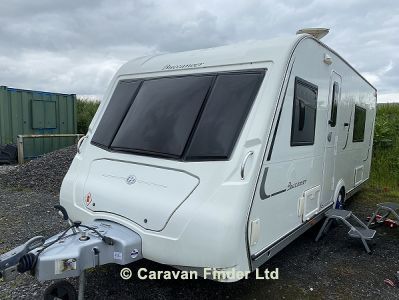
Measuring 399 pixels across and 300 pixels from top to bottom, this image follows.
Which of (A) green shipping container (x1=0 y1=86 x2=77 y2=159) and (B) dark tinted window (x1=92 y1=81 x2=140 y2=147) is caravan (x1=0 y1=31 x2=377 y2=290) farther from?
(A) green shipping container (x1=0 y1=86 x2=77 y2=159)

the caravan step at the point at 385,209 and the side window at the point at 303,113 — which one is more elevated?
the side window at the point at 303,113

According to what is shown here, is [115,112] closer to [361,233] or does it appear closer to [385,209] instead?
[361,233]

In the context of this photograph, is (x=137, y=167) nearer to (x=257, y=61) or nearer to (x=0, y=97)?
(x=257, y=61)

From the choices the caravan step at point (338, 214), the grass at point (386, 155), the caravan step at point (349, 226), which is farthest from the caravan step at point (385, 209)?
the grass at point (386, 155)

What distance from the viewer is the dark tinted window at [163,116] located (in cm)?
321

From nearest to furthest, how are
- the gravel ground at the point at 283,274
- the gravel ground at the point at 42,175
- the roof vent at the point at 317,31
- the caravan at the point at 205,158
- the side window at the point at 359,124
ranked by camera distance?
the caravan at the point at 205,158 < the gravel ground at the point at 283,274 < the roof vent at the point at 317,31 < the side window at the point at 359,124 < the gravel ground at the point at 42,175

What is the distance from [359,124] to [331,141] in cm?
193

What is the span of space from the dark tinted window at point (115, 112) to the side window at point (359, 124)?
376cm

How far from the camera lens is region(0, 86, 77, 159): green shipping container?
1152 centimetres

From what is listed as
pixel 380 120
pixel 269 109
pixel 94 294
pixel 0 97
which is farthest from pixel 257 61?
pixel 380 120

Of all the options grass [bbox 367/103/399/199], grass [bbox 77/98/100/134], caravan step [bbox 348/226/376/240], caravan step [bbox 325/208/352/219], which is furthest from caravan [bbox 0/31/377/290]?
grass [bbox 77/98/100/134]

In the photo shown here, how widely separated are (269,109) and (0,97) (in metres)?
10.7

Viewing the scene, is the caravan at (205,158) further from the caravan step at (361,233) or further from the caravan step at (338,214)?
the caravan step at (361,233)

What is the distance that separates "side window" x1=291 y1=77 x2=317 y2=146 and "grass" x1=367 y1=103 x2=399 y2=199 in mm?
5515
